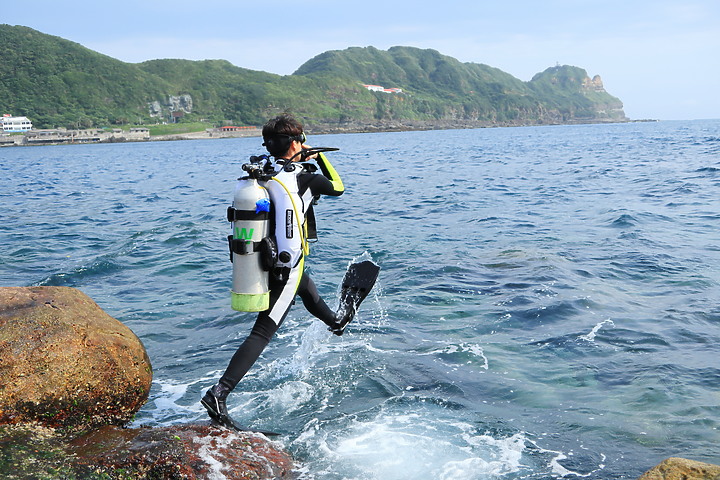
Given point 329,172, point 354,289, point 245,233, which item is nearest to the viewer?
point 245,233

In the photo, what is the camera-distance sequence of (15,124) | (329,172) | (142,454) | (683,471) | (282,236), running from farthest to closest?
(15,124)
(329,172)
(282,236)
(142,454)
(683,471)

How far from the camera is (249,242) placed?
498cm

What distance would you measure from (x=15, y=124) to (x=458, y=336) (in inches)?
7123

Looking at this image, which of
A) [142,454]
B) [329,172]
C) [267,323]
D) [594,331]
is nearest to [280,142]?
[329,172]

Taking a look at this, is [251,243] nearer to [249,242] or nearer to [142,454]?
[249,242]

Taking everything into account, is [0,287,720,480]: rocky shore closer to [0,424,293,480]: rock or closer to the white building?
[0,424,293,480]: rock

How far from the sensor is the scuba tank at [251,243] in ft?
16.2

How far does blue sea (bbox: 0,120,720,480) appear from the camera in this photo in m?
5.37

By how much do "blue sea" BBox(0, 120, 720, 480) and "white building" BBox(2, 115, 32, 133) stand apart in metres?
163

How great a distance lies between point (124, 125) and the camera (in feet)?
602

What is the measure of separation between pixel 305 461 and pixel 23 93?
21298 cm

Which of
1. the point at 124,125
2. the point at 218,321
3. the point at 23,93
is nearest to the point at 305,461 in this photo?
the point at 218,321

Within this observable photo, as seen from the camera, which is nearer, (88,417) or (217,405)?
(217,405)

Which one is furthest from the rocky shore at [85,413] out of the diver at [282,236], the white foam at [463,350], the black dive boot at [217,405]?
the white foam at [463,350]
